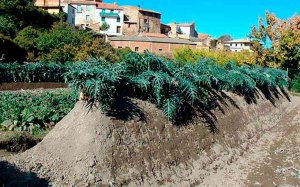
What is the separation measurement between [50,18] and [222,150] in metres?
47.6

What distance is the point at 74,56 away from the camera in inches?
1470

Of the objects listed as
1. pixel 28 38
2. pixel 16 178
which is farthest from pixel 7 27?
pixel 16 178

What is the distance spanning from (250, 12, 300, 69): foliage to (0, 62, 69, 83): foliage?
16878 millimetres

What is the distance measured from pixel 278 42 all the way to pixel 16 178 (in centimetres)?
2861

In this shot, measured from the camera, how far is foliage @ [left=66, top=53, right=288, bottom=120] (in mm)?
8477

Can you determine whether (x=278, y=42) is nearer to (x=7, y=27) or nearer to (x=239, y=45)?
(x=7, y=27)

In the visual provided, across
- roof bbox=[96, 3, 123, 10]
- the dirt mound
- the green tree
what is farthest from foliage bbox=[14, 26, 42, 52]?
the dirt mound

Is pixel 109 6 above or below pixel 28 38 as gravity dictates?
above

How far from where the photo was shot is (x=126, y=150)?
8336 mm

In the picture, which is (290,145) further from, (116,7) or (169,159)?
(116,7)

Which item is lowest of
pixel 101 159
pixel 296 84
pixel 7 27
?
pixel 101 159

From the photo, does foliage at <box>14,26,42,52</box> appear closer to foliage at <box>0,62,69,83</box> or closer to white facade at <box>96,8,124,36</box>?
foliage at <box>0,62,69,83</box>

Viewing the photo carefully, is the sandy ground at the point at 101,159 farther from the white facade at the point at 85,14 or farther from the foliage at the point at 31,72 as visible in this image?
the white facade at the point at 85,14

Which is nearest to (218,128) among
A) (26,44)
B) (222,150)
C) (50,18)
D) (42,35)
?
(222,150)
